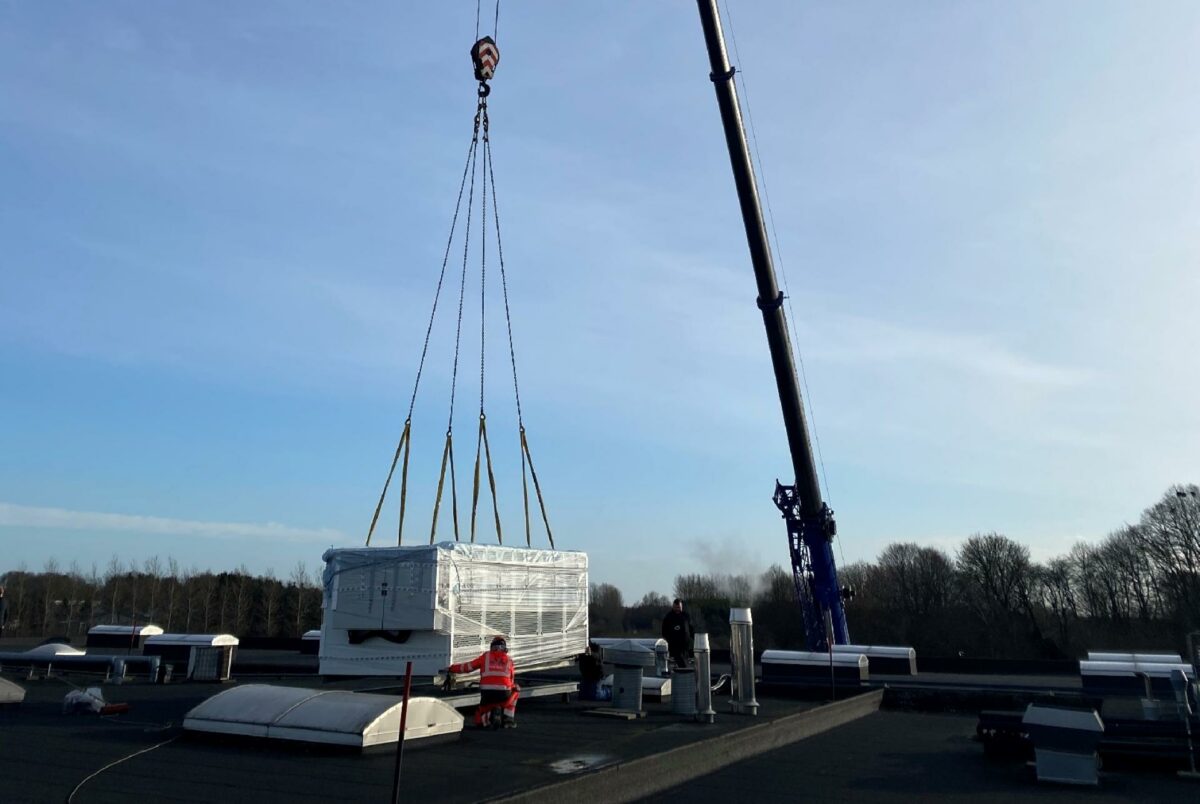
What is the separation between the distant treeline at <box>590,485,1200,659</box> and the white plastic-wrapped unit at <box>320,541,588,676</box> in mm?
40263

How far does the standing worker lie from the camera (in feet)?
44.0

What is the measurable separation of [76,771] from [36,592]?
2551 inches

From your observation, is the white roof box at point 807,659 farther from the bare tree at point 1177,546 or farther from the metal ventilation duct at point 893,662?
the bare tree at point 1177,546

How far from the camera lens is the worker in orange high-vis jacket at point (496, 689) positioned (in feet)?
36.9

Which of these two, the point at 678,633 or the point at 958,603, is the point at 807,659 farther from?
the point at 958,603

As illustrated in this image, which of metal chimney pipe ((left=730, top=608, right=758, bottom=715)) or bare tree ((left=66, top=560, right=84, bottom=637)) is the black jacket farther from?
bare tree ((left=66, top=560, right=84, bottom=637))

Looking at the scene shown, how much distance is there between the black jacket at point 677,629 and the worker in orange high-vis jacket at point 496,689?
10.2ft

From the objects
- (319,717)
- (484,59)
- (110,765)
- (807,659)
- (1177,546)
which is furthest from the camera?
(1177,546)

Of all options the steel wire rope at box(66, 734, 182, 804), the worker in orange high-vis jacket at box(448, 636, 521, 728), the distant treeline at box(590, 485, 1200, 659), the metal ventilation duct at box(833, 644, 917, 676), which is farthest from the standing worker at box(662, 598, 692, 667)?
the distant treeline at box(590, 485, 1200, 659)

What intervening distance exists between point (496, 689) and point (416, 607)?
7.57 feet

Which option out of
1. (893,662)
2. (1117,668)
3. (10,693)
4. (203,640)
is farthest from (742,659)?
(893,662)

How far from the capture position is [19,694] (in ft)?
42.4

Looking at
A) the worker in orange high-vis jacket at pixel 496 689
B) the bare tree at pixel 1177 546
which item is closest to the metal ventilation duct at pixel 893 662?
the worker in orange high-vis jacket at pixel 496 689

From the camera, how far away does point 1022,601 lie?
63406 millimetres
